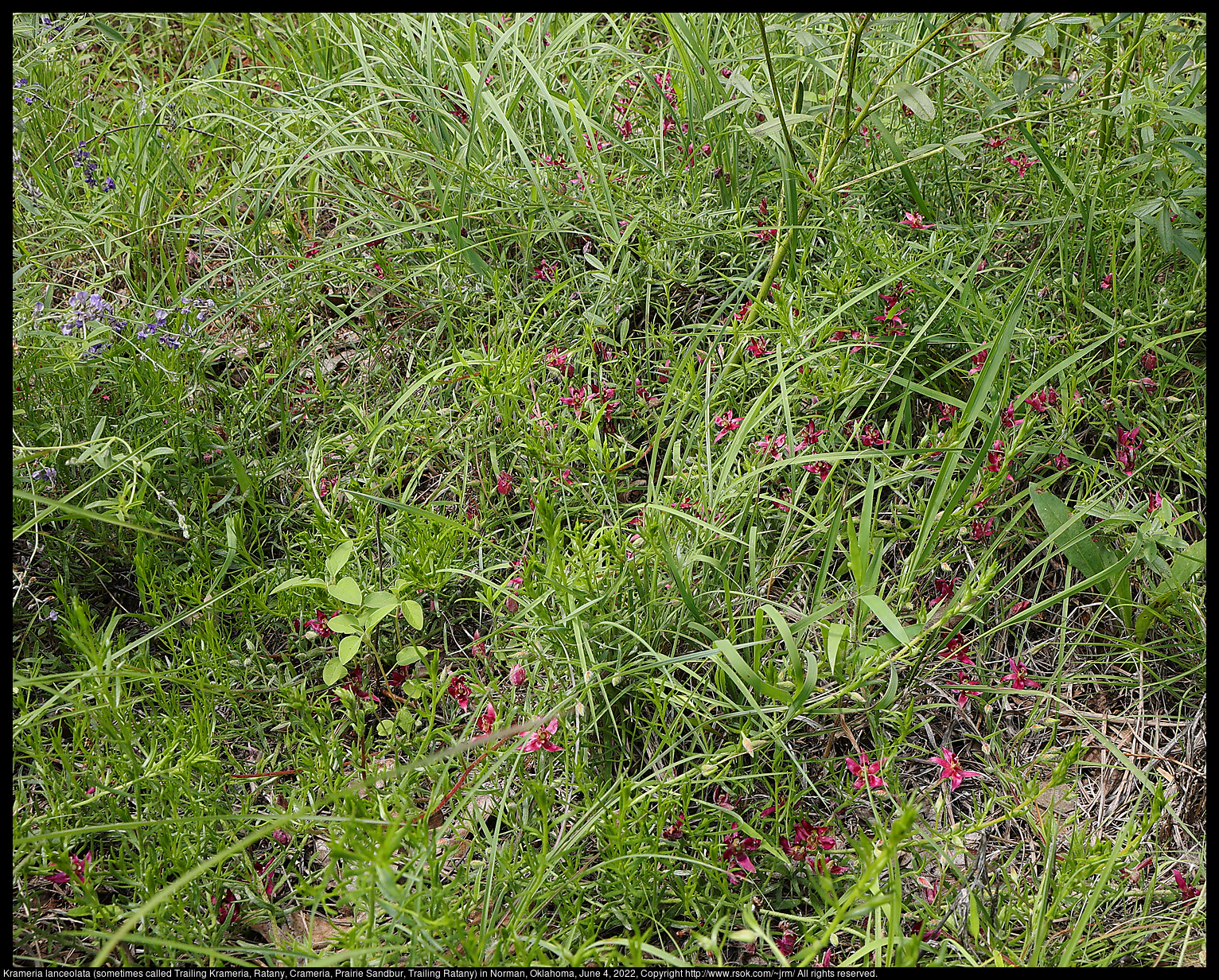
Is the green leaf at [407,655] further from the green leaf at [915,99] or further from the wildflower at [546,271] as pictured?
the green leaf at [915,99]

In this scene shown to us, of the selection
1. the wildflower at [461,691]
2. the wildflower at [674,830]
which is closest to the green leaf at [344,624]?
the wildflower at [461,691]

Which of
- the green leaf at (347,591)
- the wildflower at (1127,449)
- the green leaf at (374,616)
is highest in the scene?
the green leaf at (347,591)

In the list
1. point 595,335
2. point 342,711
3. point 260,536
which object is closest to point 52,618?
point 260,536

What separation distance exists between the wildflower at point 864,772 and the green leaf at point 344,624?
1.02m

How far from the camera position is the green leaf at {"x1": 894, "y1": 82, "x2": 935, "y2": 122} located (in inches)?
78.3

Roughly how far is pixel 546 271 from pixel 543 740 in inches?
51.6

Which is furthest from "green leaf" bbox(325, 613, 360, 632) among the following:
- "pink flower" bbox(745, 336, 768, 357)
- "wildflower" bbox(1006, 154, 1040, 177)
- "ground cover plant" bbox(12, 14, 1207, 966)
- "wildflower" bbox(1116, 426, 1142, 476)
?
"wildflower" bbox(1006, 154, 1040, 177)

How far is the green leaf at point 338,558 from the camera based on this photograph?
1.86 m

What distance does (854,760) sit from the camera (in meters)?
1.74

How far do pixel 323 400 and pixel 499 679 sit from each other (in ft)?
3.04

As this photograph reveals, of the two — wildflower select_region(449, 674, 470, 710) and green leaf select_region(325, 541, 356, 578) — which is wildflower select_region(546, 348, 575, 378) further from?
wildflower select_region(449, 674, 470, 710)

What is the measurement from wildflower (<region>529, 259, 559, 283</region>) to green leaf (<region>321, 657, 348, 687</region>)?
1145mm

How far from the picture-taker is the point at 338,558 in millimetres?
1867

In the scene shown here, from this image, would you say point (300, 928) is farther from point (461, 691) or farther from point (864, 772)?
point (864, 772)
